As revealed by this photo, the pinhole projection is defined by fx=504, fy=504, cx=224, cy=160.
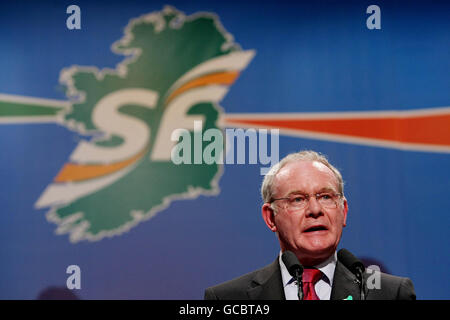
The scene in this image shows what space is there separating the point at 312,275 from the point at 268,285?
156mm

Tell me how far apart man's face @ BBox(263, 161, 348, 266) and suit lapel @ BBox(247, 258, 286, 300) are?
0.10 metres

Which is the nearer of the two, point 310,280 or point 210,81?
point 310,280

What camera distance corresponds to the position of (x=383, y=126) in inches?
137

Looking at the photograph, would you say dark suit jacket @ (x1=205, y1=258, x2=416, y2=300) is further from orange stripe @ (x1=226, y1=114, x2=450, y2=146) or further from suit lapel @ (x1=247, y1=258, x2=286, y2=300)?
orange stripe @ (x1=226, y1=114, x2=450, y2=146)

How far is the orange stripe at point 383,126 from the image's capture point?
137 inches

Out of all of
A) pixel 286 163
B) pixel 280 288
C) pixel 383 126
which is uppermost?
Result: pixel 383 126

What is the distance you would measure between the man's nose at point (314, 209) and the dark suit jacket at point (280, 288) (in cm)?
18

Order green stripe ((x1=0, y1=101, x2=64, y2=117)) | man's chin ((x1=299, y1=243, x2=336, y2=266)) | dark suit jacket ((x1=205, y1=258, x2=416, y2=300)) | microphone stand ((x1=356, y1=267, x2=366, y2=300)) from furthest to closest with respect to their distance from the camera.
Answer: green stripe ((x1=0, y1=101, x2=64, y2=117)) < man's chin ((x1=299, y1=243, x2=336, y2=266)) < dark suit jacket ((x1=205, y1=258, x2=416, y2=300)) < microphone stand ((x1=356, y1=267, x2=366, y2=300))

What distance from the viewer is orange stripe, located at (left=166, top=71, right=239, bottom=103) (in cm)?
360

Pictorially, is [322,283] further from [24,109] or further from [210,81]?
[24,109]

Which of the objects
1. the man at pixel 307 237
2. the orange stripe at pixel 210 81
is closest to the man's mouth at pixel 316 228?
the man at pixel 307 237

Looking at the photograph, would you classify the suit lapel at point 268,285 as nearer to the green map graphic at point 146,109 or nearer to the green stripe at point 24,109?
the green map graphic at point 146,109

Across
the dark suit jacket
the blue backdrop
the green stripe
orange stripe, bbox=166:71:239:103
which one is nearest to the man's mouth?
the dark suit jacket

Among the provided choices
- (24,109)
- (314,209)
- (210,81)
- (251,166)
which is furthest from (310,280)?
(24,109)
